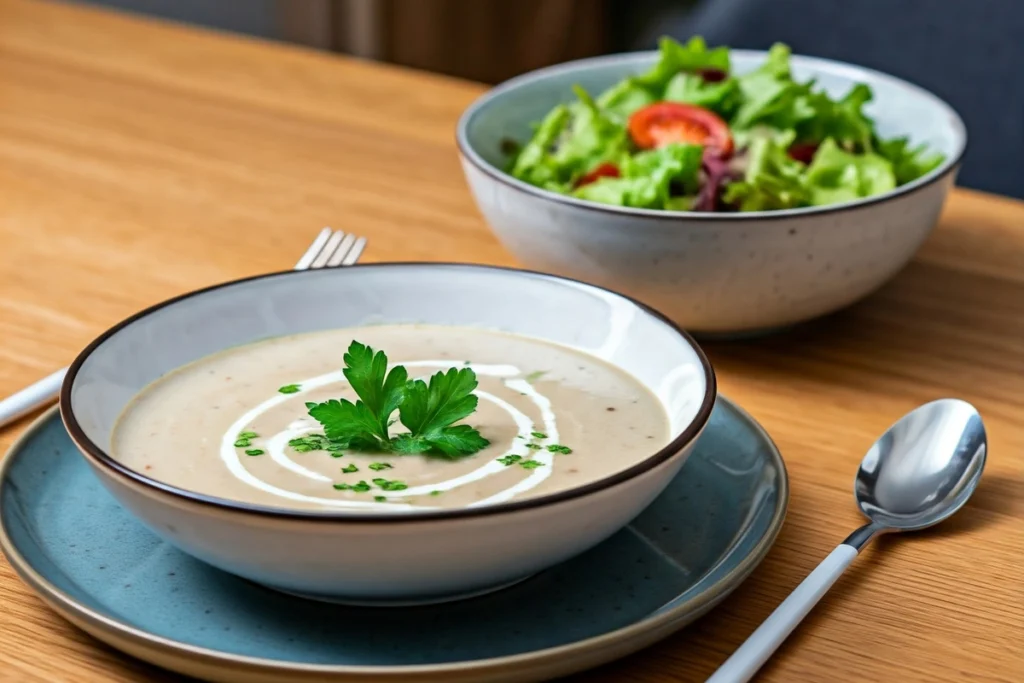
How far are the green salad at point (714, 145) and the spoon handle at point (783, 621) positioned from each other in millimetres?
465

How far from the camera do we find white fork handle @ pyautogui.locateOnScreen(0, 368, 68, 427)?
1039 millimetres

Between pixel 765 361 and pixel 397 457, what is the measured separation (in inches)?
19.9

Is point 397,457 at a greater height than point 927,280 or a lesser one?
greater

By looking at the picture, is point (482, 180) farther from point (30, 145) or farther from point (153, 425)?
point (30, 145)

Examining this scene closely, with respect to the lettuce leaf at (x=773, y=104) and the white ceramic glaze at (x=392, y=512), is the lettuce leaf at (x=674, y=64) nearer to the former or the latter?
the lettuce leaf at (x=773, y=104)

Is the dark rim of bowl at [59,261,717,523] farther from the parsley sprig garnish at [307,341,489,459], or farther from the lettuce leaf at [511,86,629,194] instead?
the lettuce leaf at [511,86,629,194]

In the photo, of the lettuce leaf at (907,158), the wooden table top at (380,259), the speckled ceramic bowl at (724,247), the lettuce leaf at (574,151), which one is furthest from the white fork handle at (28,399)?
the lettuce leaf at (907,158)

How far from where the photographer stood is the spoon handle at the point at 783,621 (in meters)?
0.72

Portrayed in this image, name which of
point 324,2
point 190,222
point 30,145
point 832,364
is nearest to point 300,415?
point 832,364

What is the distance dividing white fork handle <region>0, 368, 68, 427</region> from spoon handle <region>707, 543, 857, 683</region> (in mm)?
615

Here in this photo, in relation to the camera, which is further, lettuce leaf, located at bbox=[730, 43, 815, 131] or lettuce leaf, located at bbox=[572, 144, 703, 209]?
lettuce leaf, located at bbox=[730, 43, 815, 131]

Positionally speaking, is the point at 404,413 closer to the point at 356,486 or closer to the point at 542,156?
the point at 356,486

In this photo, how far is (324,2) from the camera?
351cm

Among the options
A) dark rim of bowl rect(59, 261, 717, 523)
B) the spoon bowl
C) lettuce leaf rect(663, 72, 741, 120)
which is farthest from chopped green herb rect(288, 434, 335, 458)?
lettuce leaf rect(663, 72, 741, 120)
